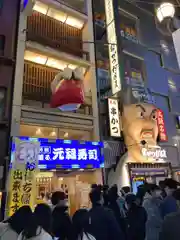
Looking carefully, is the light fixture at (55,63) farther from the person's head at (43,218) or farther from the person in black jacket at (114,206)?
the person's head at (43,218)

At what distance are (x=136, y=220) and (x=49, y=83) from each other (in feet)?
27.5

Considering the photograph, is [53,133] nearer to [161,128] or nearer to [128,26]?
[161,128]

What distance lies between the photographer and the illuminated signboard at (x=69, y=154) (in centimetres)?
908

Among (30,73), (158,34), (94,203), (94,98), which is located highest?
(158,34)

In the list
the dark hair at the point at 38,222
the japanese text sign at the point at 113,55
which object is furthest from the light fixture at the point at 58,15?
the dark hair at the point at 38,222

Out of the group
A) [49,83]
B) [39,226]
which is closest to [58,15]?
[49,83]

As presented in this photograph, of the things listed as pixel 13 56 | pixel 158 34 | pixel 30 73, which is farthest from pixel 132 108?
pixel 158 34

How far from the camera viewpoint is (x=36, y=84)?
10.8m

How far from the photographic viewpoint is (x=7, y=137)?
884 cm

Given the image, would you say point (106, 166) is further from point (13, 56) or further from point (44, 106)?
point (13, 56)

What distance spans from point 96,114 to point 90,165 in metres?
2.91

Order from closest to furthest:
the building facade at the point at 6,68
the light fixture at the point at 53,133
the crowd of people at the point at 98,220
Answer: the crowd of people at the point at 98,220 < the building facade at the point at 6,68 < the light fixture at the point at 53,133

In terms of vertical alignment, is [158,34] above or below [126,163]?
above

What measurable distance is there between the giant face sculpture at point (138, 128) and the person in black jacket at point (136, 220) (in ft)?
23.8
